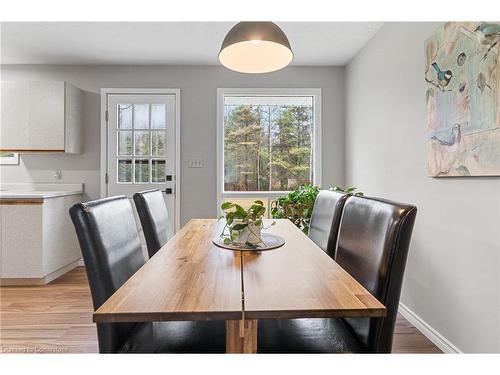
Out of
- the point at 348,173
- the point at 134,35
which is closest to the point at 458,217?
the point at 348,173

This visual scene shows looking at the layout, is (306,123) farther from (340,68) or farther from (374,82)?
(374,82)

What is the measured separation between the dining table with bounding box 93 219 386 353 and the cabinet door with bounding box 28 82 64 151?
281cm

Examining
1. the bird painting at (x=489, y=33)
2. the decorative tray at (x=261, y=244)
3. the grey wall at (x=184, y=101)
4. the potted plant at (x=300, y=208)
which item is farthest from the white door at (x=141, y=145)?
the bird painting at (x=489, y=33)

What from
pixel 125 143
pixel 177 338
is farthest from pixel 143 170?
pixel 177 338

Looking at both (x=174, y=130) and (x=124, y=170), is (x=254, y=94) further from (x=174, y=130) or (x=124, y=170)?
(x=124, y=170)

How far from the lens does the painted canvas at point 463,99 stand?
1.43 metres

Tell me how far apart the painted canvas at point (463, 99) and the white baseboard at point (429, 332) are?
98 centimetres

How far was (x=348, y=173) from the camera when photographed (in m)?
3.62

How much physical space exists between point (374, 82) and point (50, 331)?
323 centimetres

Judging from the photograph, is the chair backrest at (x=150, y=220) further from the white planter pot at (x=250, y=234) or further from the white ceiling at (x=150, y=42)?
the white ceiling at (x=150, y=42)

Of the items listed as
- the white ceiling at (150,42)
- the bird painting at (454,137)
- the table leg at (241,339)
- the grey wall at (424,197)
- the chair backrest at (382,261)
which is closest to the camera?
the table leg at (241,339)

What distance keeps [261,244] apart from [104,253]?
63cm

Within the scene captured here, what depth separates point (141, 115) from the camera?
365 centimetres

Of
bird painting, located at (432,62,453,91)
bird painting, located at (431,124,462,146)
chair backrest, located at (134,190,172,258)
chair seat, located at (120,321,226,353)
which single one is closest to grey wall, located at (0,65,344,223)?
chair backrest, located at (134,190,172,258)
